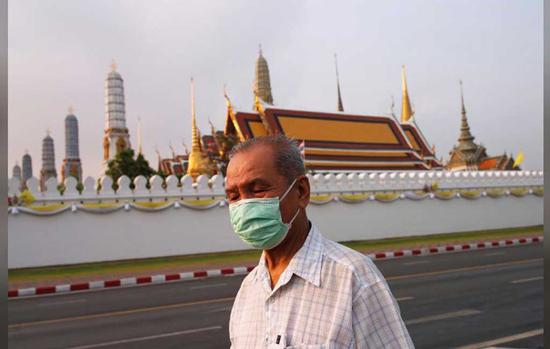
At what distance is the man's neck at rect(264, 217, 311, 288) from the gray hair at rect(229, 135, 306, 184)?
15 centimetres

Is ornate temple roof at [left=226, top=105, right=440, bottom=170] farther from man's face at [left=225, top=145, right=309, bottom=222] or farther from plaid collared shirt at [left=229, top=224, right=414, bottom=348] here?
plaid collared shirt at [left=229, top=224, right=414, bottom=348]

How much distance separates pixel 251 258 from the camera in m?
15.2

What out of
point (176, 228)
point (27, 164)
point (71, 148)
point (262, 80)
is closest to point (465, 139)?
point (262, 80)

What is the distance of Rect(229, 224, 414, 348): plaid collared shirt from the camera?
1566 millimetres

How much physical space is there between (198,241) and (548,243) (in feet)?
48.7

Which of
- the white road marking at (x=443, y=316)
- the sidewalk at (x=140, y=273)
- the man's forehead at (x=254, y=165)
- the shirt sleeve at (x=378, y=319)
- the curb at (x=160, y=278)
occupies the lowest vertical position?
the white road marking at (x=443, y=316)

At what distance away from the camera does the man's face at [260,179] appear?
1771 millimetres

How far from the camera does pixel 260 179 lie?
179 centimetres

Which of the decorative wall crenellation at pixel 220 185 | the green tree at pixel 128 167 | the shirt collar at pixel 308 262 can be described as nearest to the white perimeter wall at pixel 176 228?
the decorative wall crenellation at pixel 220 185

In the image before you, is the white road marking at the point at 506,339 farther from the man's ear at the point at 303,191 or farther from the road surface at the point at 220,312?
the man's ear at the point at 303,191

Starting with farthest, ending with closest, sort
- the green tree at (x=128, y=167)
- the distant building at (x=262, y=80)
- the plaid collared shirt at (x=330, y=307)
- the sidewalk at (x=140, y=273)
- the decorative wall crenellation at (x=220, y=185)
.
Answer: the distant building at (x=262, y=80), the green tree at (x=128, y=167), the decorative wall crenellation at (x=220, y=185), the sidewalk at (x=140, y=273), the plaid collared shirt at (x=330, y=307)

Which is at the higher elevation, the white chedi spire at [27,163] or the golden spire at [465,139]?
the white chedi spire at [27,163]

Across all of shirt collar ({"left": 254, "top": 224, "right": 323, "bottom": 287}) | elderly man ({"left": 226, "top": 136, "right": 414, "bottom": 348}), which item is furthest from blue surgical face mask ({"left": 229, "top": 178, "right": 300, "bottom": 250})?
shirt collar ({"left": 254, "top": 224, "right": 323, "bottom": 287})

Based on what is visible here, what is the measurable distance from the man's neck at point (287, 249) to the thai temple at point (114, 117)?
Result: 51.2 metres
